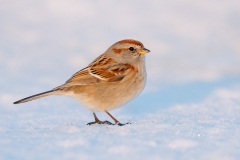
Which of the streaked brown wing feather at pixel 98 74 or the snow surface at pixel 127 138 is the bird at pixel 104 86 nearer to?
the streaked brown wing feather at pixel 98 74

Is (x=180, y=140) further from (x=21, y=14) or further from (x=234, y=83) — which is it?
(x=21, y=14)

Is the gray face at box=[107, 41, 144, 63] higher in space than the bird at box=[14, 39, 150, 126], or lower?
higher

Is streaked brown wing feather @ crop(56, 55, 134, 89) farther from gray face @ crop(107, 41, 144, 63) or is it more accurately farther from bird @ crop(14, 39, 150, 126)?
gray face @ crop(107, 41, 144, 63)

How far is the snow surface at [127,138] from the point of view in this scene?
483cm

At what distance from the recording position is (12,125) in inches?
262

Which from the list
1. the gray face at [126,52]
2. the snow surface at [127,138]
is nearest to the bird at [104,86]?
the gray face at [126,52]

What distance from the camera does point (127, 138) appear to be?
17.7ft

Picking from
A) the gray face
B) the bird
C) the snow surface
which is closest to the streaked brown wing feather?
the bird

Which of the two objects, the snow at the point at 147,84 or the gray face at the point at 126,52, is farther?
the gray face at the point at 126,52

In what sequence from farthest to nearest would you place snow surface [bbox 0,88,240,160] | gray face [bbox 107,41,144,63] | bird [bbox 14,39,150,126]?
gray face [bbox 107,41,144,63], bird [bbox 14,39,150,126], snow surface [bbox 0,88,240,160]

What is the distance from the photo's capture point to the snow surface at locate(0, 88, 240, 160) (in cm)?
483

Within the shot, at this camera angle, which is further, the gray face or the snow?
the gray face

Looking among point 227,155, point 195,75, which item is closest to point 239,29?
point 195,75

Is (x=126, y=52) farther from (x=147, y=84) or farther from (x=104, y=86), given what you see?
(x=147, y=84)
